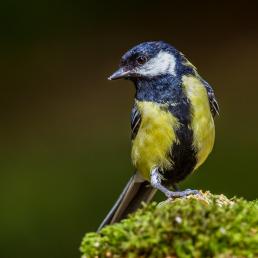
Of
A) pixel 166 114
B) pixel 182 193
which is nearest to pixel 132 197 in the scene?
pixel 166 114

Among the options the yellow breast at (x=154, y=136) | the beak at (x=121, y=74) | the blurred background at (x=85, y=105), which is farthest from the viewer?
the blurred background at (x=85, y=105)

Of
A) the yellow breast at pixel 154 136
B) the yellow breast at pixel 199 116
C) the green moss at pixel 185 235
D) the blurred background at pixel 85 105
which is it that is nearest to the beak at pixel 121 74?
the yellow breast at pixel 154 136

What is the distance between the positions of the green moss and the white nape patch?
114 cm

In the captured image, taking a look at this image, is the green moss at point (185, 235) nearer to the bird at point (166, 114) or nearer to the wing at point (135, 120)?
the bird at point (166, 114)

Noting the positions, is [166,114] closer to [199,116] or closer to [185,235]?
[199,116]

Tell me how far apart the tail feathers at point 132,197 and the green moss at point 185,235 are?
127 centimetres

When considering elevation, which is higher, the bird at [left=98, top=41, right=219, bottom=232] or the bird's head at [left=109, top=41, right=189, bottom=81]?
the bird's head at [left=109, top=41, right=189, bottom=81]

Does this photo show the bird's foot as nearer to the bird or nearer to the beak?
the bird

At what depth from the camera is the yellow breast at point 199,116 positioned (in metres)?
2.66

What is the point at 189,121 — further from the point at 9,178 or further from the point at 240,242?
the point at 9,178

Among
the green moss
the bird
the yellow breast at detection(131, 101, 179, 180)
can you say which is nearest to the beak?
the bird

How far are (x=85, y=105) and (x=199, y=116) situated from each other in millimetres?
2486

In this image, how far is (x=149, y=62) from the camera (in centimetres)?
271

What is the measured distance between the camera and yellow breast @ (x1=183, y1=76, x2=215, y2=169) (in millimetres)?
2656
